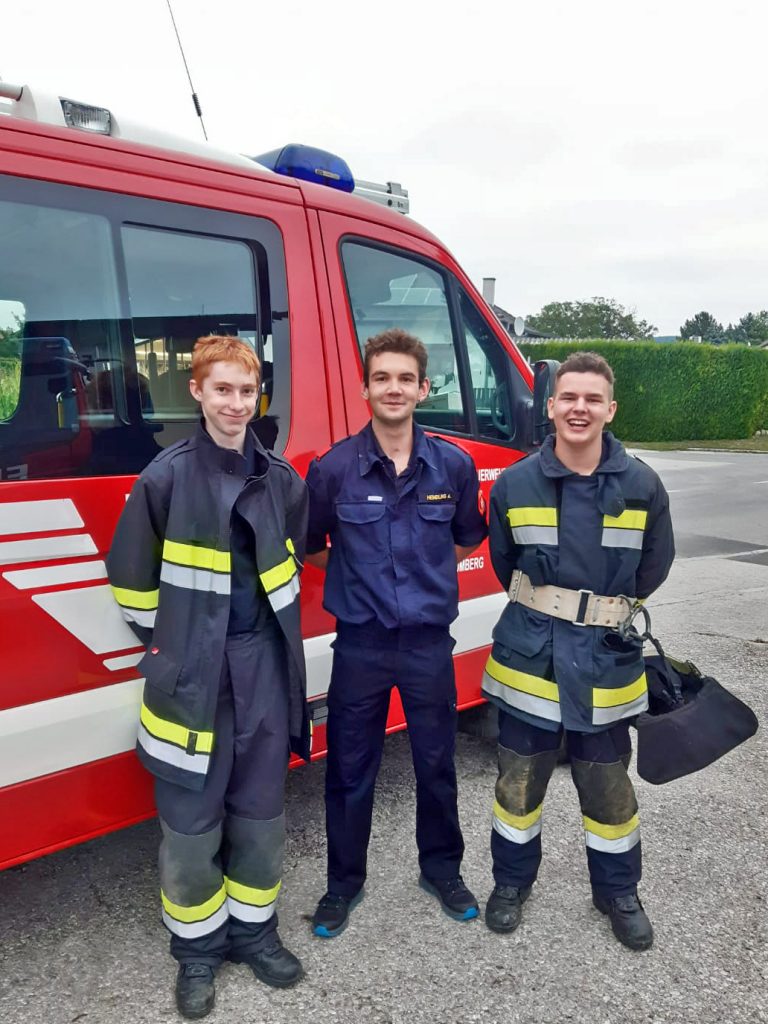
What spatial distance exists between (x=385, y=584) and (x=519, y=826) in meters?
0.93

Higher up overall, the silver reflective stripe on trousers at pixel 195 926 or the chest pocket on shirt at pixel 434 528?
the chest pocket on shirt at pixel 434 528

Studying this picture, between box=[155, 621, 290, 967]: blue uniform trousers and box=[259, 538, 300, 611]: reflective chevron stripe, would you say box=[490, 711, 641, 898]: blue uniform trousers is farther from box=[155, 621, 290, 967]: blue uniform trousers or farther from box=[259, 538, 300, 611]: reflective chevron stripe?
box=[259, 538, 300, 611]: reflective chevron stripe

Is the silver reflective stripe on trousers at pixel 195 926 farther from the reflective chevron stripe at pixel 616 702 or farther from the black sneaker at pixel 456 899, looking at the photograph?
the reflective chevron stripe at pixel 616 702

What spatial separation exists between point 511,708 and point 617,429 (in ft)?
80.8

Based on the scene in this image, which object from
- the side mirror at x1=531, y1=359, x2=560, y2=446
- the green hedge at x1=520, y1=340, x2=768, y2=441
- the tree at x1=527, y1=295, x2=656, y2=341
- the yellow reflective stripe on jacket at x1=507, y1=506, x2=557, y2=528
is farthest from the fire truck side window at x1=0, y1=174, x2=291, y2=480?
the tree at x1=527, y1=295, x2=656, y2=341

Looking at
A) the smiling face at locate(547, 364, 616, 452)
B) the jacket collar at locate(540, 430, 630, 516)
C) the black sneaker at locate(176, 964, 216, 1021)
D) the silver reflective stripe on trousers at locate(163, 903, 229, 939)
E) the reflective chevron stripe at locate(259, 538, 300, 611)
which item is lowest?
the black sneaker at locate(176, 964, 216, 1021)

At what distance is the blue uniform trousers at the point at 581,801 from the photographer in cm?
251

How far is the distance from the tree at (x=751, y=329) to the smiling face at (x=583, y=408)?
104319 mm

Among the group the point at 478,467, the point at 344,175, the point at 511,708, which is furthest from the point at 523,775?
the point at 344,175

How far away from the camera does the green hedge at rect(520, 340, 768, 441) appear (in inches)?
995

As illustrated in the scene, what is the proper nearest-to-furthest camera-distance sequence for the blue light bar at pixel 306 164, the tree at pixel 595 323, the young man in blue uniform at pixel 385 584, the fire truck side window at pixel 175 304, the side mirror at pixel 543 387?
the fire truck side window at pixel 175 304 < the young man in blue uniform at pixel 385 584 < the blue light bar at pixel 306 164 < the side mirror at pixel 543 387 < the tree at pixel 595 323

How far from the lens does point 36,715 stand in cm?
206

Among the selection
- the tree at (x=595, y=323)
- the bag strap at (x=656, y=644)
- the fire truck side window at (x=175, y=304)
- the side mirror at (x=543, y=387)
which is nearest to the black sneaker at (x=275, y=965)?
the bag strap at (x=656, y=644)

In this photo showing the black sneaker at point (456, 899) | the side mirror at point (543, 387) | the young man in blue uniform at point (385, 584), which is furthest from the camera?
the side mirror at point (543, 387)
